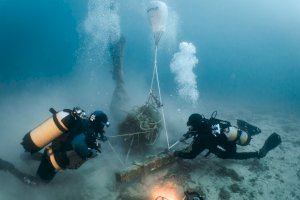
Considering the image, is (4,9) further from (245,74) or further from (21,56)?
(245,74)

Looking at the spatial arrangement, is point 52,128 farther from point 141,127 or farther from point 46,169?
point 141,127

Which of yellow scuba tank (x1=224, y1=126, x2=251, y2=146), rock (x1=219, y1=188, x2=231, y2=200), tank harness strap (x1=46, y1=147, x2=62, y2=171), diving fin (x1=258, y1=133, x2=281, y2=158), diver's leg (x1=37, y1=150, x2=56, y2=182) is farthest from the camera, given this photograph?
diving fin (x1=258, y1=133, x2=281, y2=158)

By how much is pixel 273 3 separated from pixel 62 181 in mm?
67323

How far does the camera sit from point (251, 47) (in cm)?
7462

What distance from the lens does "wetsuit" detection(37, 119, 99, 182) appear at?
17.7ft

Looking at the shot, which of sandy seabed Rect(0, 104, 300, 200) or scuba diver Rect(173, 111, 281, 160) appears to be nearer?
sandy seabed Rect(0, 104, 300, 200)

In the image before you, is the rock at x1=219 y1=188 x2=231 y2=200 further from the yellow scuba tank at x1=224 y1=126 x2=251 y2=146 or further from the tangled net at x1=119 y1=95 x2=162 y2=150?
the tangled net at x1=119 y1=95 x2=162 y2=150

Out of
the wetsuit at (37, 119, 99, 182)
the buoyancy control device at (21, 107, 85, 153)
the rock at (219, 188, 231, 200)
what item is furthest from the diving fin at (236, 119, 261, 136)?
the buoyancy control device at (21, 107, 85, 153)

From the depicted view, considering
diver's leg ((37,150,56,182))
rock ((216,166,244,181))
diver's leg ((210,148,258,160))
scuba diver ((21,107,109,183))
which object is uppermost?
scuba diver ((21,107,109,183))

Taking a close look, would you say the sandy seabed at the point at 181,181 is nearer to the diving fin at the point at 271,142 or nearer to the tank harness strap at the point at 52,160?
the diving fin at the point at 271,142

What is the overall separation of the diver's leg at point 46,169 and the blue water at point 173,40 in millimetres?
45313

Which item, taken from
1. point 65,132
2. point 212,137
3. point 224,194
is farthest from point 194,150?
point 65,132

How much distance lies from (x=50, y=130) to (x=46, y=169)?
Result: 3.24 ft

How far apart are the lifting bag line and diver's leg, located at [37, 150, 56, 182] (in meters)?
0.34
